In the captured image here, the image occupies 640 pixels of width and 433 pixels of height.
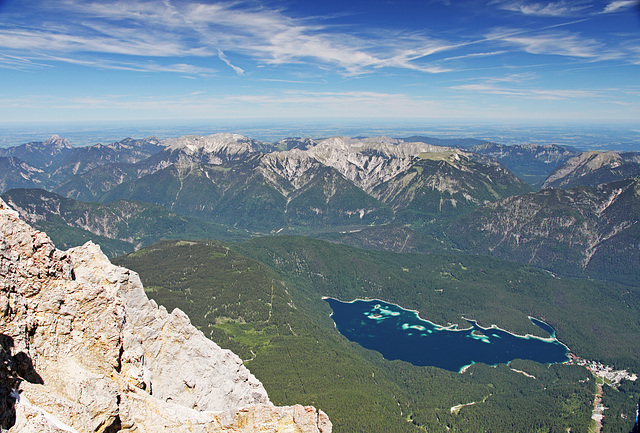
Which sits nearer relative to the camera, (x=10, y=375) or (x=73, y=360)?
(x=10, y=375)

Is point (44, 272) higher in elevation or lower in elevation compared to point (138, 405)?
higher

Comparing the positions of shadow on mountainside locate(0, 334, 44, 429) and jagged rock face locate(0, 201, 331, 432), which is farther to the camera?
jagged rock face locate(0, 201, 331, 432)

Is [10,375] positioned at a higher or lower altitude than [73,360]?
higher

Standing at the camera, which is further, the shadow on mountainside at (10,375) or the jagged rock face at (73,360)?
the jagged rock face at (73,360)

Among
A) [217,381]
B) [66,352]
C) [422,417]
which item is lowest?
[422,417]

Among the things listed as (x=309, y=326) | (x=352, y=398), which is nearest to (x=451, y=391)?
(x=352, y=398)

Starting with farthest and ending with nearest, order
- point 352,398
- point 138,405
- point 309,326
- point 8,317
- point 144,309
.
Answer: point 309,326 < point 352,398 < point 144,309 < point 138,405 < point 8,317

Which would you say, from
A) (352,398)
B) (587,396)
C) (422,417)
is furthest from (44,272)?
(587,396)

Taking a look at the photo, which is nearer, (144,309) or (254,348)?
(144,309)

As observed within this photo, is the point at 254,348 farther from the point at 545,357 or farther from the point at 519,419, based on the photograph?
the point at 545,357

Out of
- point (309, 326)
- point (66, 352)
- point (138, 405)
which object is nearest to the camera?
point (66, 352)
